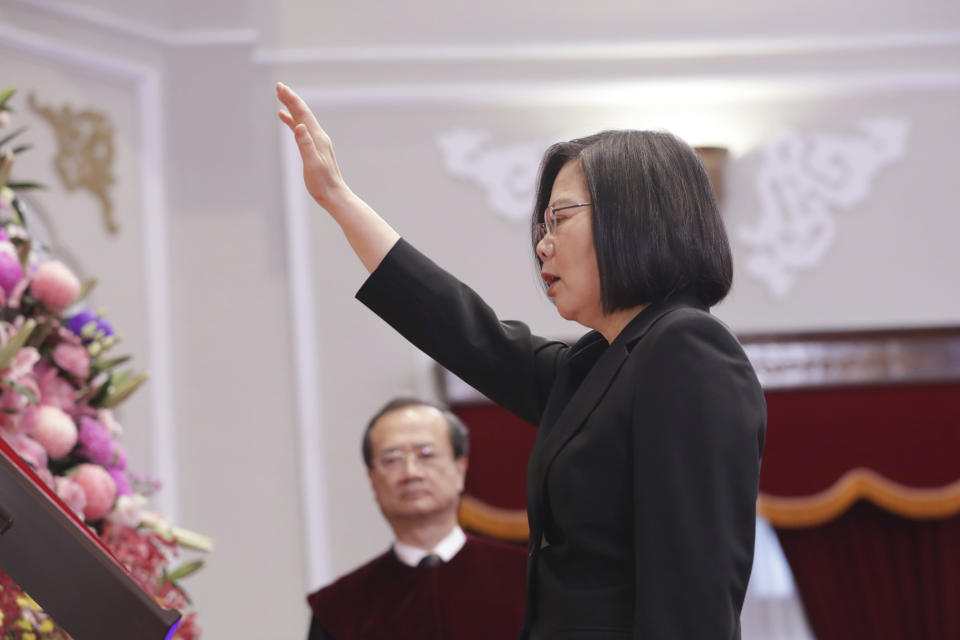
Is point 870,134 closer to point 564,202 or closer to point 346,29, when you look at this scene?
point 346,29

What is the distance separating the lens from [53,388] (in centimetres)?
236

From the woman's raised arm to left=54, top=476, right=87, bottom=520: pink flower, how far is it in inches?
38.1

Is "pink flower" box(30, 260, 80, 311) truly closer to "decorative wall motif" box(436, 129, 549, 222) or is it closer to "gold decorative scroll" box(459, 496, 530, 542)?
"gold decorative scroll" box(459, 496, 530, 542)

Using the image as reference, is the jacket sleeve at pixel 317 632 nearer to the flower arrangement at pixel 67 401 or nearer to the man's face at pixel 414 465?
the man's face at pixel 414 465

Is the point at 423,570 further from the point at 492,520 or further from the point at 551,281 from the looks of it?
the point at 551,281

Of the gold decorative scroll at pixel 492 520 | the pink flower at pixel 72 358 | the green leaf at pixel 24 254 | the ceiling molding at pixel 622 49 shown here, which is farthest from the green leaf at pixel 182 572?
the ceiling molding at pixel 622 49

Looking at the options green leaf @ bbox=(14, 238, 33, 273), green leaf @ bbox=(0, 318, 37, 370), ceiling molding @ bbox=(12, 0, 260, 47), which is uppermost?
ceiling molding @ bbox=(12, 0, 260, 47)

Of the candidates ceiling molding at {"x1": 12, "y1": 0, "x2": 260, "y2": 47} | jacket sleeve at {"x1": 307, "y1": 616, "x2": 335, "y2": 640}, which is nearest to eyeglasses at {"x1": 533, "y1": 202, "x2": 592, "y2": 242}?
jacket sleeve at {"x1": 307, "y1": 616, "x2": 335, "y2": 640}

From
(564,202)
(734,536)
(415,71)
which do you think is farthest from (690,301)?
(415,71)

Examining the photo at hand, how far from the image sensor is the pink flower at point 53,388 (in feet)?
A: 7.66

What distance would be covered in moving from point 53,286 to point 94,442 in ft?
1.07

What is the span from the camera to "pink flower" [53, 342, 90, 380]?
237 centimetres

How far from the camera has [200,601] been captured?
470 centimetres

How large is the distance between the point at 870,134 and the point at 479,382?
4112 millimetres
